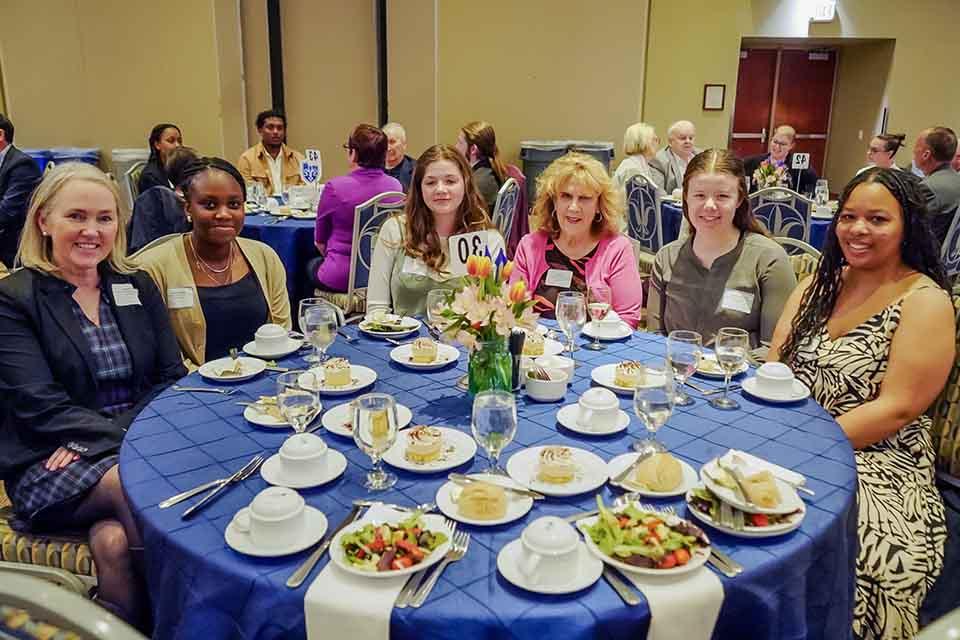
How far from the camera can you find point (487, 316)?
→ 167 centimetres

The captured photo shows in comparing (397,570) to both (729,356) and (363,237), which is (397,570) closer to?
(729,356)

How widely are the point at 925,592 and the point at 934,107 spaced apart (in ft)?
31.5

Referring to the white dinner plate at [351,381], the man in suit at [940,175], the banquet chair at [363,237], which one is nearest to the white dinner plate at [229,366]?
the white dinner plate at [351,381]

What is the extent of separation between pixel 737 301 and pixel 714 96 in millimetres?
7470

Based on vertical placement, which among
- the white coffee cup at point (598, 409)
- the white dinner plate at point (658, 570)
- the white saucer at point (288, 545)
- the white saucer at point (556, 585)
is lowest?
the white saucer at point (288, 545)

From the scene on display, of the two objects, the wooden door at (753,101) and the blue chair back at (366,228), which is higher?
the wooden door at (753,101)

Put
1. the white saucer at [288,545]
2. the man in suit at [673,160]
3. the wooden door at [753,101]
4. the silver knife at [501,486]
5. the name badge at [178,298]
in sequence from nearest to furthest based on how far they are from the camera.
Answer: the white saucer at [288,545], the silver knife at [501,486], the name badge at [178,298], the man in suit at [673,160], the wooden door at [753,101]

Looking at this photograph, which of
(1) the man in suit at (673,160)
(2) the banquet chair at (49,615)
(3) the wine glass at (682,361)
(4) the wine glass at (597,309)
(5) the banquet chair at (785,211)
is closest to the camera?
(2) the banquet chair at (49,615)

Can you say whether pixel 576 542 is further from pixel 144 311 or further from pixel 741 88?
pixel 741 88

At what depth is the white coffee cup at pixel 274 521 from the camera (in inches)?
47.7

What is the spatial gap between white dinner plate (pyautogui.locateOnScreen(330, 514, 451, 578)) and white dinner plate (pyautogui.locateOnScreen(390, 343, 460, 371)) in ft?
2.62

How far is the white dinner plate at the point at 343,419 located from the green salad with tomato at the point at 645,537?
579 mm

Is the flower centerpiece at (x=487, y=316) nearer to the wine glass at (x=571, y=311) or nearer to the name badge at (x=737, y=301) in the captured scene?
the wine glass at (x=571, y=311)

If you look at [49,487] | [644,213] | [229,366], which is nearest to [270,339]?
[229,366]
